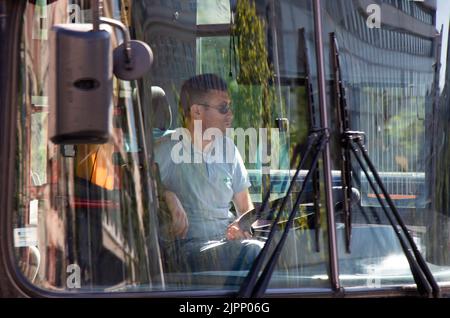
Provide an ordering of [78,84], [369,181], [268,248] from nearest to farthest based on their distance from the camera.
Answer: [78,84] → [268,248] → [369,181]

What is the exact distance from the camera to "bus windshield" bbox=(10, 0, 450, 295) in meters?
2.59

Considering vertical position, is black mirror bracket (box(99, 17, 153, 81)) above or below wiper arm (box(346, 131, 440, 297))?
above

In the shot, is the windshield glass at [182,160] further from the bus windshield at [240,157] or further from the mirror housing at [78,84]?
the mirror housing at [78,84]

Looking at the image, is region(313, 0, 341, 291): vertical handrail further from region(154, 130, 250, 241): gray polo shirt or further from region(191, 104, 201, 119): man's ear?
region(191, 104, 201, 119): man's ear

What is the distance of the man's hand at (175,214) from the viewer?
272cm

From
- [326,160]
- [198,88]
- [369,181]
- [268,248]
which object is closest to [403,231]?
[369,181]

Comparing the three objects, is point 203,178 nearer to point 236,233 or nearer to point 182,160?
point 182,160

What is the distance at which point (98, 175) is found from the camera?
264 cm

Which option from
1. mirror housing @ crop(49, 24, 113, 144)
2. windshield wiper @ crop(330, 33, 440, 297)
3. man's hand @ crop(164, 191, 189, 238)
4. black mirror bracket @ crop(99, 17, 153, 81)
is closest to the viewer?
mirror housing @ crop(49, 24, 113, 144)

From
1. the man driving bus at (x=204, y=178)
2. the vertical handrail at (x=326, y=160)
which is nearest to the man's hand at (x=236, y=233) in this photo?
the man driving bus at (x=204, y=178)

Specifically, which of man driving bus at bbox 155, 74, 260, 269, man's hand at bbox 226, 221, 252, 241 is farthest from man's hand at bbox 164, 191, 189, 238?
man's hand at bbox 226, 221, 252, 241

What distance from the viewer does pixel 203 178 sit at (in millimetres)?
2742

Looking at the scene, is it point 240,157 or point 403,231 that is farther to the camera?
point 403,231

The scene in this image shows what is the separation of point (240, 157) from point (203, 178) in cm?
14
